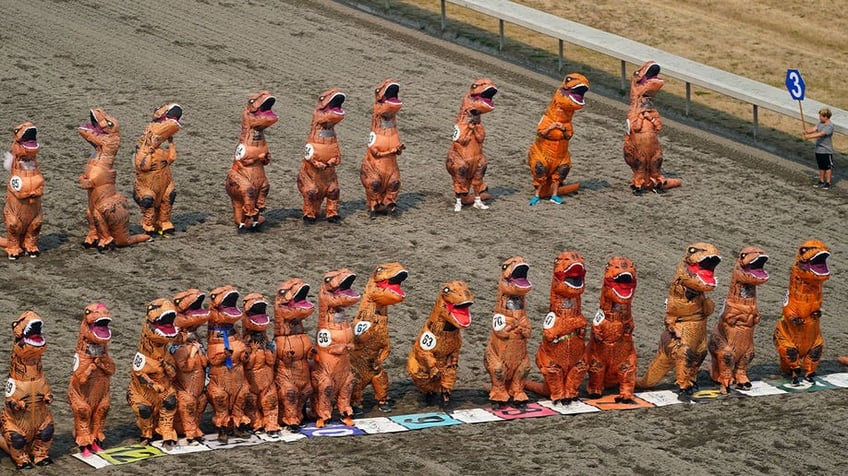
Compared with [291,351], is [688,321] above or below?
above

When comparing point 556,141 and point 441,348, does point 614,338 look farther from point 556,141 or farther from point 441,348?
point 556,141

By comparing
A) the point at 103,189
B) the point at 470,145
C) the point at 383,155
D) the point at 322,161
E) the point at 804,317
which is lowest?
the point at 804,317

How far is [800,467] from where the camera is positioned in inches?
673

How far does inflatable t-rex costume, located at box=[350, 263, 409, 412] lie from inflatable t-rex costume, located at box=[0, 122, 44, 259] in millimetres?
5792

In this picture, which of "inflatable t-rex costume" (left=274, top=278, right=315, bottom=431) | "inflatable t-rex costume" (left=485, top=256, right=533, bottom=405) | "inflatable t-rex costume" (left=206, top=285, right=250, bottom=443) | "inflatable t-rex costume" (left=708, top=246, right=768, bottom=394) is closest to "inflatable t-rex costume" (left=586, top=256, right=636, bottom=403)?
"inflatable t-rex costume" (left=485, top=256, right=533, bottom=405)

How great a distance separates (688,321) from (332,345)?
3.95 m

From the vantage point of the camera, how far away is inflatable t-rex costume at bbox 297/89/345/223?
2288 cm

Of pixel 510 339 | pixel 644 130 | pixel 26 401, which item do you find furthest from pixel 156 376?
pixel 644 130

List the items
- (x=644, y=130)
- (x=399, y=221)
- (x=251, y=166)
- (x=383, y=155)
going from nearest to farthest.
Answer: (x=251, y=166) < (x=383, y=155) < (x=399, y=221) < (x=644, y=130)

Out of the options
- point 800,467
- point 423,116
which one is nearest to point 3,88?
point 423,116

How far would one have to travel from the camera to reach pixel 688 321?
18.7 m

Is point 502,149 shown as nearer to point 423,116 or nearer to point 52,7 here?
point 423,116

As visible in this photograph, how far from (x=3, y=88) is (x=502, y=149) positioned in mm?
8410

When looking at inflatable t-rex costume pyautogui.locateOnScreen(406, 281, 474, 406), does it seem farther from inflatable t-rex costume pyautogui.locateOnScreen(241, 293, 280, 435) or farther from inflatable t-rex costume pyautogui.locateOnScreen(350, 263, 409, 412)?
inflatable t-rex costume pyautogui.locateOnScreen(241, 293, 280, 435)
